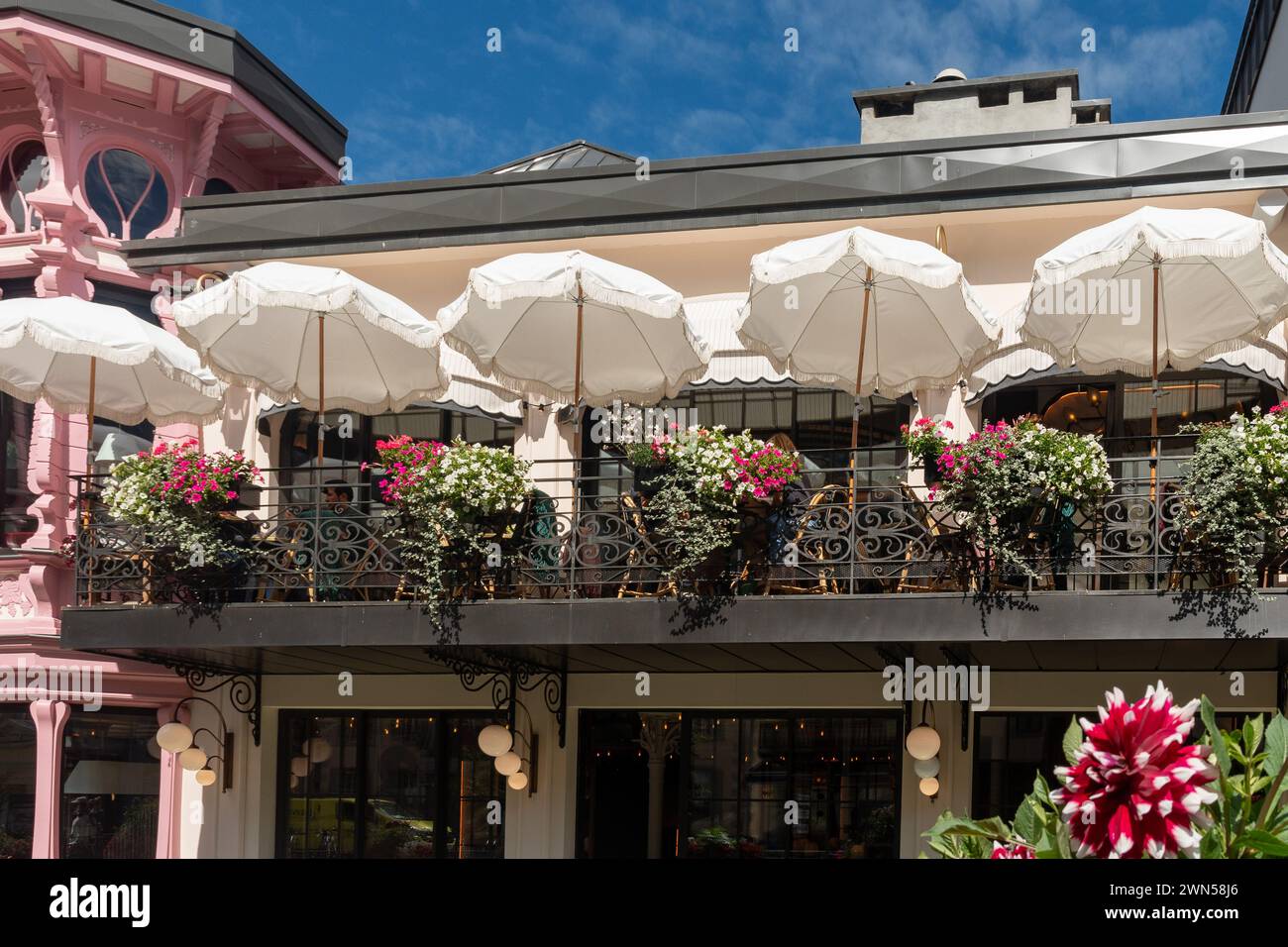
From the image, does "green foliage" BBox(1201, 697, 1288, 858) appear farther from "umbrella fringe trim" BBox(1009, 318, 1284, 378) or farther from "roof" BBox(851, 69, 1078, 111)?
"roof" BBox(851, 69, 1078, 111)

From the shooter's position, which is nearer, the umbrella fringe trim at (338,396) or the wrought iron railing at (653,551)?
the wrought iron railing at (653,551)

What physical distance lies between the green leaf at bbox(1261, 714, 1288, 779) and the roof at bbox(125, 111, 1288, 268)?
34.0 ft

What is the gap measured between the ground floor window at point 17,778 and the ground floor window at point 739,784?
546 cm

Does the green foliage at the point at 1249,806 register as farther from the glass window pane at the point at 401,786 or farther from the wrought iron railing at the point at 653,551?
the glass window pane at the point at 401,786

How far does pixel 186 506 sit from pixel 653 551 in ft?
13.0

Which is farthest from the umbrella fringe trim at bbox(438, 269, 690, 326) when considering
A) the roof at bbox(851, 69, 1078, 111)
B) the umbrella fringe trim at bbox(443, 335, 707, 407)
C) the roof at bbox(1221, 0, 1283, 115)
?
the roof at bbox(1221, 0, 1283, 115)

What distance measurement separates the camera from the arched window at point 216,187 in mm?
14906

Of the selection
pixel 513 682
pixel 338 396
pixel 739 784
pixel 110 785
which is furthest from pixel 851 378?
pixel 110 785

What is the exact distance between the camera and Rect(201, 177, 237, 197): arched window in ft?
48.9

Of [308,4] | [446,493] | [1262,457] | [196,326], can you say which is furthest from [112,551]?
[1262,457]

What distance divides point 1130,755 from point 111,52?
14116 mm

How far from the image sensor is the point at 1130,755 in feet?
4.83

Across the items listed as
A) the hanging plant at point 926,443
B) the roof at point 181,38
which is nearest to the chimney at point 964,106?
the roof at point 181,38
